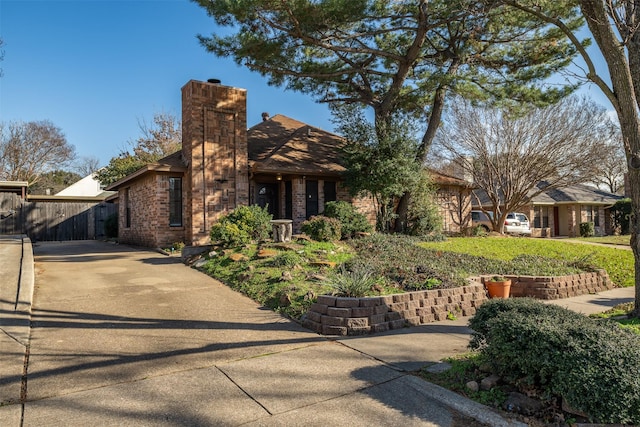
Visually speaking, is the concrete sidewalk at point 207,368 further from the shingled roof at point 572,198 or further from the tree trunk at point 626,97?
the shingled roof at point 572,198

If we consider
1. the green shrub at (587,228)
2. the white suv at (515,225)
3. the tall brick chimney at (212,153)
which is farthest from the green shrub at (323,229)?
the green shrub at (587,228)

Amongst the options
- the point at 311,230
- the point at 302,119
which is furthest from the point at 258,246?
the point at 302,119

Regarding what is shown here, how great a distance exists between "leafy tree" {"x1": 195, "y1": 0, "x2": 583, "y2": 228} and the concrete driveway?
8.51 m

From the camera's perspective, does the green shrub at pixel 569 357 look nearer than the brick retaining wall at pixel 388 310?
Yes

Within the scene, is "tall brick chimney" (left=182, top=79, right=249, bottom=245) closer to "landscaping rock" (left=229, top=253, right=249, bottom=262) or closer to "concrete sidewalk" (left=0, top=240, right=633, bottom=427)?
"landscaping rock" (left=229, top=253, right=249, bottom=262)

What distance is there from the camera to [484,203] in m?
28.9

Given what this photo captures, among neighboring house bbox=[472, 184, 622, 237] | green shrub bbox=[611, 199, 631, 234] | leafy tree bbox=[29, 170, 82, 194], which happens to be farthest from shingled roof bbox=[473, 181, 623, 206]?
leafy tree bbox=[29, 170, 82, 194]

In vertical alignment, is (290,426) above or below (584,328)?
below

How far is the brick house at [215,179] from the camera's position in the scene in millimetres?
13148

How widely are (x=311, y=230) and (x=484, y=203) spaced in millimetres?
21305

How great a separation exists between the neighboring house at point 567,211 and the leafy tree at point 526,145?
8.31m

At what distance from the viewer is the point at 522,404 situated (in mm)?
3385

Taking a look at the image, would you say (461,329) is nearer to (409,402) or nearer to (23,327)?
(409,402)

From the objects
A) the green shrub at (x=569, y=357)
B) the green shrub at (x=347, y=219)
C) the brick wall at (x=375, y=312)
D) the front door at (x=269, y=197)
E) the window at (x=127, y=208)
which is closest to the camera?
the green shrub at (x=569, y=357)
